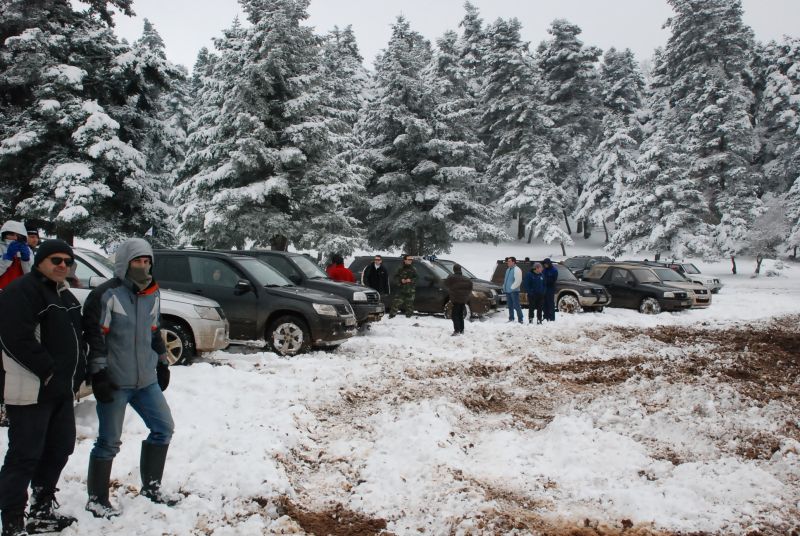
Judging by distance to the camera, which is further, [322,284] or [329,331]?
[322,284]

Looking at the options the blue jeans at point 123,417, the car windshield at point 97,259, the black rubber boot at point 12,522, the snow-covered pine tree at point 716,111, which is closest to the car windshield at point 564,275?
the car windshield at point 97,259

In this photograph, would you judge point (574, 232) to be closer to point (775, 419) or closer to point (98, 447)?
point (775, 419)

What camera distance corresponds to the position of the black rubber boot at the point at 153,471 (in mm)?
4309

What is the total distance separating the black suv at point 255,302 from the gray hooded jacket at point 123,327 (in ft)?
19.4

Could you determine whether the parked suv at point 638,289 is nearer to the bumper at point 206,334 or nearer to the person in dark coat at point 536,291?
the person in dark coat at point 536,291

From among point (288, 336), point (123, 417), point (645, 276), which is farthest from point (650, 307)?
point (123, 417)

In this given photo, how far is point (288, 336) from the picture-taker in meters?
10.2

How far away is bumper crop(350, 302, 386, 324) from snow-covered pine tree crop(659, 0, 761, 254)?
32.0 m

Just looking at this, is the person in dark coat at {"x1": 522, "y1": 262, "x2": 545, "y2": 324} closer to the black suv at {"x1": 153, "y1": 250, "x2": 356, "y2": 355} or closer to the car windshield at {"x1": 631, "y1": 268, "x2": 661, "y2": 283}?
the car windshield at {"x1": 631, "y1": 268, "x2": 661, "y2": 283}

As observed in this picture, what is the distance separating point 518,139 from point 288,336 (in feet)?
125

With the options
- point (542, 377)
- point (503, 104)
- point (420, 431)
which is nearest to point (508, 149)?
point (503, 104)

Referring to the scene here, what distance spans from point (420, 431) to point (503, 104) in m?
41.0

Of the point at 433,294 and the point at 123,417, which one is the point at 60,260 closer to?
the point at 123,417

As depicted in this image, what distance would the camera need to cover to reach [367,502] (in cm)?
468
